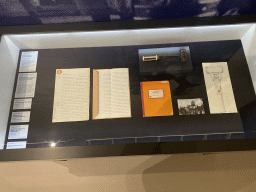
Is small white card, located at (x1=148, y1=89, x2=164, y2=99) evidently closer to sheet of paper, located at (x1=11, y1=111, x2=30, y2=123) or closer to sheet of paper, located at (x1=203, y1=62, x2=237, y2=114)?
sheet of paper, located at (x1=203, y1=62, x2=237, y2=114)

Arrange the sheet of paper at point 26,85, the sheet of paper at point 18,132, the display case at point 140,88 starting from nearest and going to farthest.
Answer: the display case at point 140,88
the sheet of paper at point 18,132
the sheet of paper at point 26,85

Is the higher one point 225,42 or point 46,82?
point 225,42

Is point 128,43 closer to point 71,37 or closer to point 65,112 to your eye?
point 71,37

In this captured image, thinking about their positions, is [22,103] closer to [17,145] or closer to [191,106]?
[17,145]

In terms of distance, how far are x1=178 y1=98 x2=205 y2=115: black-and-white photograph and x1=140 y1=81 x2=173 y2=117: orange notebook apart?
2.6 inches

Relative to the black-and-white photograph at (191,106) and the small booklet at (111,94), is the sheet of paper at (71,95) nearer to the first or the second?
the small booklet at (111,94)

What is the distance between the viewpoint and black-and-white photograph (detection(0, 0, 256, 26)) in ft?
3.79

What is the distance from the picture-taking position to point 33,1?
1.14m

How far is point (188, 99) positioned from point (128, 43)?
53 cm

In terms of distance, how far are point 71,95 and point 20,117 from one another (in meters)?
0.33

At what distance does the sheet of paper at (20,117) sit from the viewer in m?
1.15

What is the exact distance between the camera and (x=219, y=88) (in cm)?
118

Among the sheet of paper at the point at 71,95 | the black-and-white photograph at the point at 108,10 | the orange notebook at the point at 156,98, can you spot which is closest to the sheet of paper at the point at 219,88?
the orange notebook at the point at 156,98

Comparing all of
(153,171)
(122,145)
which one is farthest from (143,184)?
(122,145)
